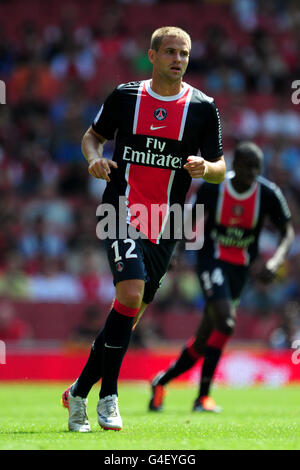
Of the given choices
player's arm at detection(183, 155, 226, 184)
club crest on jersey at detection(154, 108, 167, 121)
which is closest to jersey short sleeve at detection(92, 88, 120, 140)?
club crest on jersey at detection(154, 108, 167, 121)

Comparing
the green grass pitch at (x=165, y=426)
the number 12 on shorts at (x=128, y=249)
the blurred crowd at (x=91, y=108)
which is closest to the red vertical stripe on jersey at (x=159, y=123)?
the number 12 on shorts at (x=128, y=249)

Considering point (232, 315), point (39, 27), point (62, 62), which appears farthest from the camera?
point (39, 27)

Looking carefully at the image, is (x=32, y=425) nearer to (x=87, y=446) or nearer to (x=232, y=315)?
(x=87, y=446)

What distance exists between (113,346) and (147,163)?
1256 mm

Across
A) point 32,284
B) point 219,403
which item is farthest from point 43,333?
point 219,403

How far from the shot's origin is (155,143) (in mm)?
6188

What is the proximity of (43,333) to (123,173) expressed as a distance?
984cm

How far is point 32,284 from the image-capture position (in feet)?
51.0

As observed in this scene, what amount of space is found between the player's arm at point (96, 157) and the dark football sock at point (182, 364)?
3.53 m

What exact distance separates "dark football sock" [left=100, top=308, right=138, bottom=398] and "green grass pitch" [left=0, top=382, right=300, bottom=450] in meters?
0.30

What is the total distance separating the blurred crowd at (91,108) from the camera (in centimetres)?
1592

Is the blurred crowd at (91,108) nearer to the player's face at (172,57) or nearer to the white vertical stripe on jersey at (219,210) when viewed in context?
the white vertical stripe on jersey at (219,210)

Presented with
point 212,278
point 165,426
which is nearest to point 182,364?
point 212,278

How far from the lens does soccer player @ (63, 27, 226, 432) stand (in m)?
5.94
